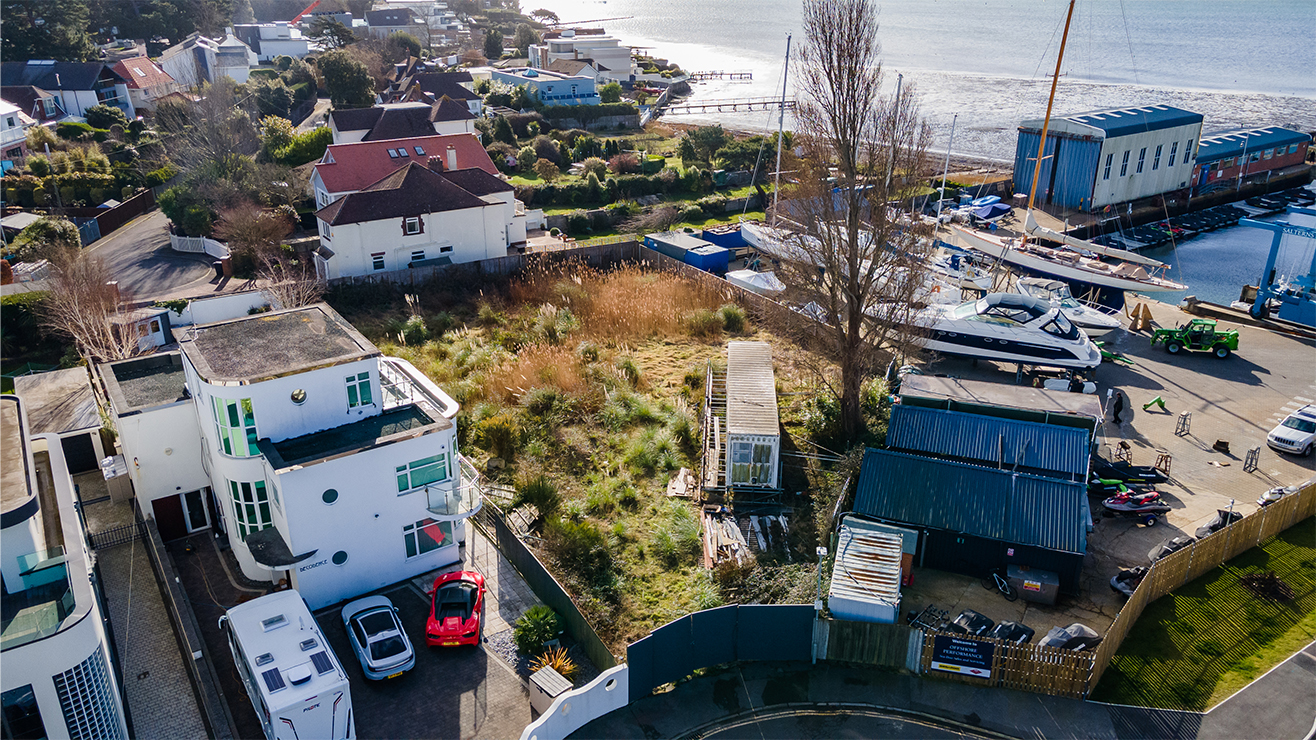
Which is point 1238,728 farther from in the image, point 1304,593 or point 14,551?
point 14,551

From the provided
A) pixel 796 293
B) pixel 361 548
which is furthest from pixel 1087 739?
pixel 361 548

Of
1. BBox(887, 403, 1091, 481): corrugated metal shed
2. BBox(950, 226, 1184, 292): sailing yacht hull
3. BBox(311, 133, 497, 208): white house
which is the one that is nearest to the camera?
BBox(887, 403, 1091, 481): corrugated metal shed

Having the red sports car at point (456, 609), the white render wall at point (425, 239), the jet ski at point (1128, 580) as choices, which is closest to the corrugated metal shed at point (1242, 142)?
the white render wall at point (425, 239)

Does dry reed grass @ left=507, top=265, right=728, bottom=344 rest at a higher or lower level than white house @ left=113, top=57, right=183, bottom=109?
lower

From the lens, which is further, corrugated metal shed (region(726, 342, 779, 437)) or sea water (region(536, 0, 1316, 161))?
sea water (region(536, 0, 1316, 161))

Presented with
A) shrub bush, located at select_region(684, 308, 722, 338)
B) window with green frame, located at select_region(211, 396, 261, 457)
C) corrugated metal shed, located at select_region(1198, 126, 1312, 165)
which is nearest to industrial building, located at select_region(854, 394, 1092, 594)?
shrub bush, located at select_region(684, 308, 722, 338)

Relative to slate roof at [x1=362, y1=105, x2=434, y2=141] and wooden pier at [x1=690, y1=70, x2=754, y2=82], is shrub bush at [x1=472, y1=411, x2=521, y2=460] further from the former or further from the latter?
wooden pier at [x1=690, y1=70, x2=754, y2=82]

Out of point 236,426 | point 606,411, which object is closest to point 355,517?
point 236,426
